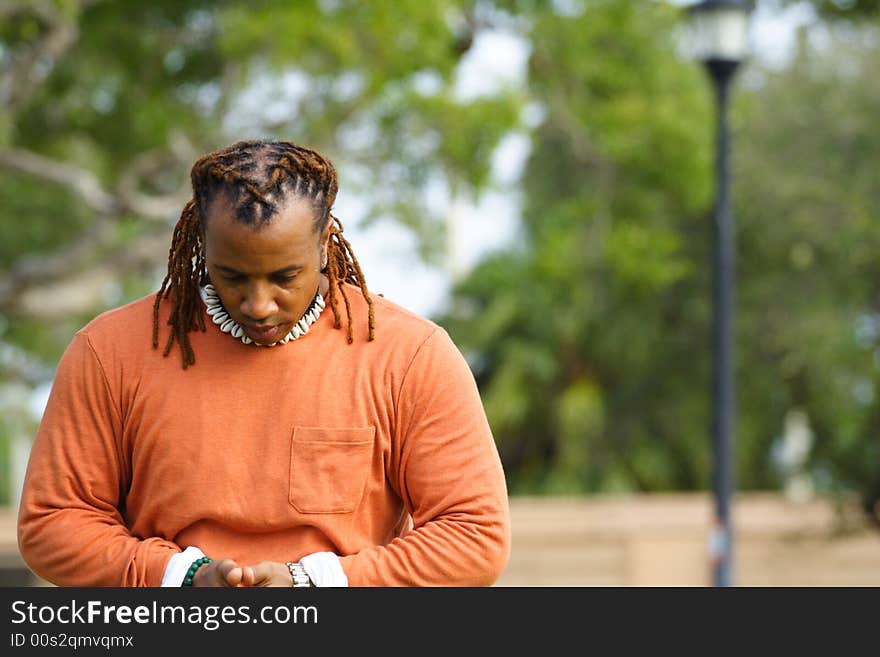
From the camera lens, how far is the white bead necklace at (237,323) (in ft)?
8.32

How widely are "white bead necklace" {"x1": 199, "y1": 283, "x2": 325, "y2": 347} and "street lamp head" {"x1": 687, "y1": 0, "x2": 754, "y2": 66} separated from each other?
27.8 feet

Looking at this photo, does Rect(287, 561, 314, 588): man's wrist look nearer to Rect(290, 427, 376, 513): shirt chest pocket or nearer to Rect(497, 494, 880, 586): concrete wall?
Rect(290, 427, 376, 513): shirt chest pocket

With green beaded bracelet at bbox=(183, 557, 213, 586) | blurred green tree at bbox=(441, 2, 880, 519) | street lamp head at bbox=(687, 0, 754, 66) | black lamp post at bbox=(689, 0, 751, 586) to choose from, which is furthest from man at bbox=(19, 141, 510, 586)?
blurred green tree at bbox=(441, 2, 880, 519)

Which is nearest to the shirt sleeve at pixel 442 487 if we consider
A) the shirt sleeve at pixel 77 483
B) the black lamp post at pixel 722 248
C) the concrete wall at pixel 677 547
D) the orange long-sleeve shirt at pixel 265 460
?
the orange long-sleeve shirt at pixel 265 460

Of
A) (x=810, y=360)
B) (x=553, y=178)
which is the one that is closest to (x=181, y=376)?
(x=810, y=360)

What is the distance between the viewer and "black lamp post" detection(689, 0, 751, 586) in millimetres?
10547

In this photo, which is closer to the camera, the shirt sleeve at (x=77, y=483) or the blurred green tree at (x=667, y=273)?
the shirt sleeve at (x=77, y=483)

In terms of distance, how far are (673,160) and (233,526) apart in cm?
1304

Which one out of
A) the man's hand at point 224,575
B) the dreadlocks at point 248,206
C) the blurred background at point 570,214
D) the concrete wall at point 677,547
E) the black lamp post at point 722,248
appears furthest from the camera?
the concrete wall at point 677,547

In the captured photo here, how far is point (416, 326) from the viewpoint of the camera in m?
2.60

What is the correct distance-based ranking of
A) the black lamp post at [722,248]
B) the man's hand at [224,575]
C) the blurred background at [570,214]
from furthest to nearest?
1. the blurred background at [570,214]
2. the black lamp post at [722,248]
3. the man's hand at [224,575]

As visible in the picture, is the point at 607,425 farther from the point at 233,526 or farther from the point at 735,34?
the point at 233,526

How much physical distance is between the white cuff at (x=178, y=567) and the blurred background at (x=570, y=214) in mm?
9371

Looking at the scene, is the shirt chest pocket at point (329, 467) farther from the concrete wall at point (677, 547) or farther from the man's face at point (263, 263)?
the concrete wall at point (677, 547)
